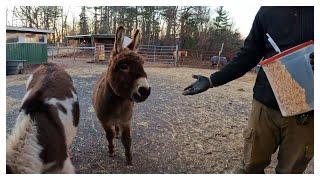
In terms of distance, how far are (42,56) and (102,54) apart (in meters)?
2.01

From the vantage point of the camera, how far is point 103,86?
2.64m

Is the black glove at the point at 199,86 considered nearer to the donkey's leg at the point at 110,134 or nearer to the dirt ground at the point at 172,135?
the dirt ground at the point at 172,135

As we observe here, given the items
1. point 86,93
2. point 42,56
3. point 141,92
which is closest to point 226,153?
point 141,92

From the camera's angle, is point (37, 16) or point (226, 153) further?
point (226, 153)

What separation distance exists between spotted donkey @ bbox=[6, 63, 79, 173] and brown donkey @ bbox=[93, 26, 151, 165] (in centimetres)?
28

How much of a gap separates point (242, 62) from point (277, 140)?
460mm

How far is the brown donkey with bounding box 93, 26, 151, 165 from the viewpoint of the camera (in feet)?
6.99

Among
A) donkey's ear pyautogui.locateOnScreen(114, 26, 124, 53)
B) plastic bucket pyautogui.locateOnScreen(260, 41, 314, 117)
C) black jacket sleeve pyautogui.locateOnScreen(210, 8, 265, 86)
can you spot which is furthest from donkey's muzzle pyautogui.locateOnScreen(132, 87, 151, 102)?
plastic bucket pyautogui.locateOnScreen(260, 41, 314, 117)

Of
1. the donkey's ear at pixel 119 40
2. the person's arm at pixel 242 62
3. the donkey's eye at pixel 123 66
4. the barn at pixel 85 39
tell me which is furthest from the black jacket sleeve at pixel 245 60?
the barn at pixel 85 39

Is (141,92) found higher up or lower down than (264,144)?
higher up

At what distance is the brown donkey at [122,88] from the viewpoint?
6.99 ft

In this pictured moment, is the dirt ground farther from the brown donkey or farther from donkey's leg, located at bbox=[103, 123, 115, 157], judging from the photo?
the brown donkey
